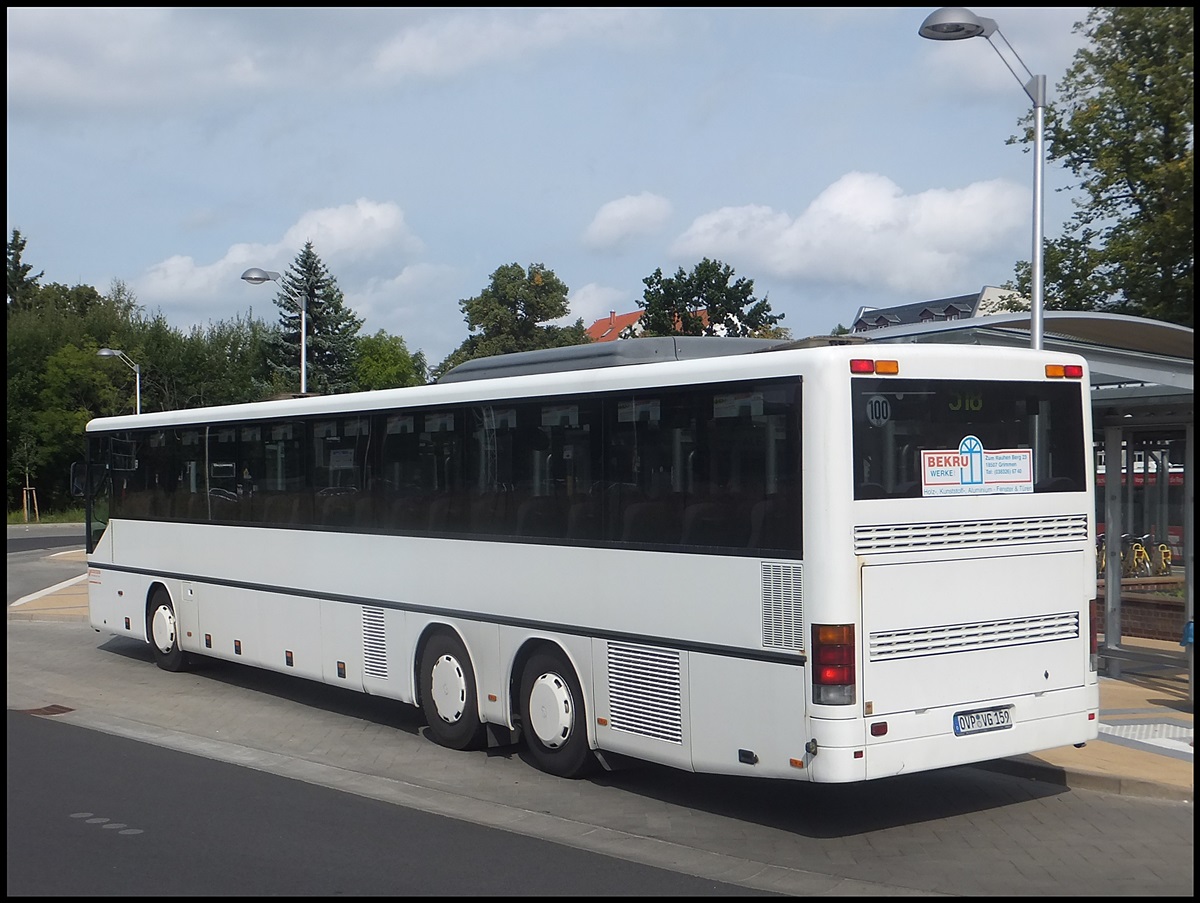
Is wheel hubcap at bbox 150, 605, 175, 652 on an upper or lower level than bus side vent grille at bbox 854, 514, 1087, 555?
lower

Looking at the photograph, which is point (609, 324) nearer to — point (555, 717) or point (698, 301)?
point (698, 301)

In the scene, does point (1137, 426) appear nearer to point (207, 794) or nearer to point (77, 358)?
point (207, 794)

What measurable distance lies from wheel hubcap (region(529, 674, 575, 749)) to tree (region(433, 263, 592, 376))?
66.4m

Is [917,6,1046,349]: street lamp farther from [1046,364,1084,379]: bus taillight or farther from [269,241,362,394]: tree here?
[269,241,362,394]: tree

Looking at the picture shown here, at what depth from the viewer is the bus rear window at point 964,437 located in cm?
830

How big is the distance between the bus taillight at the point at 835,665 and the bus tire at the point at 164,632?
34.9ft

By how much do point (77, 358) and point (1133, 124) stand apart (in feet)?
174

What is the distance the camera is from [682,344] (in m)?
11.2

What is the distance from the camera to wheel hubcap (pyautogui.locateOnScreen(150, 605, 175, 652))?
54.1 ft

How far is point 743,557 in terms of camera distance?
28.2 feet

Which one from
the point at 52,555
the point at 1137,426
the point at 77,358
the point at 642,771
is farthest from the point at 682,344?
the point at 77,358

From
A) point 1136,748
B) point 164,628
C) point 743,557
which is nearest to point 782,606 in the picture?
point 743,557

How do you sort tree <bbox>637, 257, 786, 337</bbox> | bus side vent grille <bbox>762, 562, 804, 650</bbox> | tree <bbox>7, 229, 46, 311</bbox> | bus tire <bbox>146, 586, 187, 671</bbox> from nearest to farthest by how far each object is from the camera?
bus side vent grille <bbox>762, 562, 804, 650</bbox> → bus tire <bbox>146, 586, 187, 671</bbox> → tree <bbox>637, 257, 786, 337</bbox> → tree <bbox>7, 229, 46, 311</bbox>

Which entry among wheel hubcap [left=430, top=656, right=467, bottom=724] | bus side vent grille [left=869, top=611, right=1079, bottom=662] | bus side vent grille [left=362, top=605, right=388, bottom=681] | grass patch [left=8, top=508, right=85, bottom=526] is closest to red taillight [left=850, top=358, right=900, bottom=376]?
bus side vent grille [left=869, top=611, right=1079, bottom=662]
